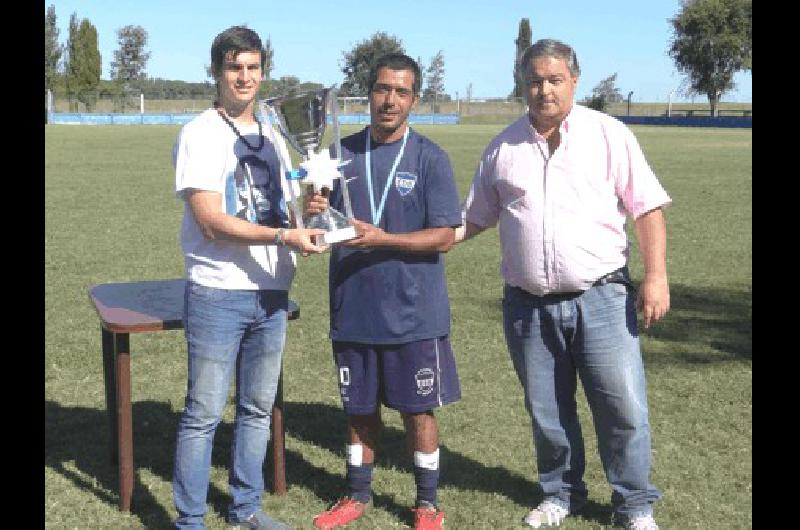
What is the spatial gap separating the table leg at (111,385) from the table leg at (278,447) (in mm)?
816

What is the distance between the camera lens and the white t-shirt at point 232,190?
351 cm

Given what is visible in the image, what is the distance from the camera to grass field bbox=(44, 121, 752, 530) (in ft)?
14.2

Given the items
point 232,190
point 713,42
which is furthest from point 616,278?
point 713,42

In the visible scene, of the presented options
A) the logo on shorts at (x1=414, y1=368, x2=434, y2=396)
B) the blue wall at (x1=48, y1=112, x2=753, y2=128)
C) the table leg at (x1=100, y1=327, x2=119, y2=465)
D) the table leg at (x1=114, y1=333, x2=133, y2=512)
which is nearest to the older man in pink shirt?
the logo on shorts at (x1=414, y1=368, x2=434, y2=396)

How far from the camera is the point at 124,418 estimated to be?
4164 mm

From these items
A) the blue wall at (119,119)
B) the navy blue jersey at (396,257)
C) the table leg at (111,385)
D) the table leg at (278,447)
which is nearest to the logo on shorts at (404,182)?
the navy blue jersey at (396,257)

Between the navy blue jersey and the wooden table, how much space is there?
505mm

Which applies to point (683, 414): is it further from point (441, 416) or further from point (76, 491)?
point (76, 491)

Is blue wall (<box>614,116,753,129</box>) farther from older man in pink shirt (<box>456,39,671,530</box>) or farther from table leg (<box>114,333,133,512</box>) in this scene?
table leg (<box>114,333,133,512</box>)

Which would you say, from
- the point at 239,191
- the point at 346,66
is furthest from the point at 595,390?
the point at 346,66

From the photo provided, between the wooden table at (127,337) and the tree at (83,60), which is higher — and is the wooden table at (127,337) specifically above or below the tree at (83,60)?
below

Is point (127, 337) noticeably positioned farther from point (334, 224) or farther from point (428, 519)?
point (428, 519)

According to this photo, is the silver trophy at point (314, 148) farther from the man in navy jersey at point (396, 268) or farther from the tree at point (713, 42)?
the tree at point (713, 42)

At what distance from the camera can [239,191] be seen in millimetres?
3611
